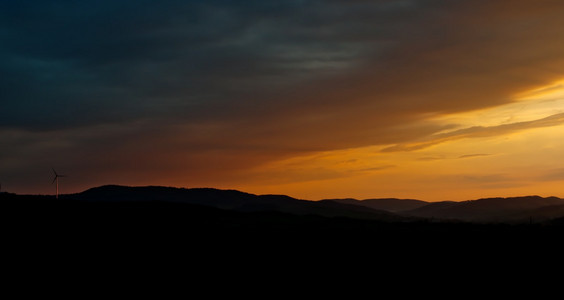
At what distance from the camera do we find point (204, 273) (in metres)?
40.5

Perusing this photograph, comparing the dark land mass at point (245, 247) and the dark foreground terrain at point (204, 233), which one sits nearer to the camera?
the dark land mass at point (245, 247)

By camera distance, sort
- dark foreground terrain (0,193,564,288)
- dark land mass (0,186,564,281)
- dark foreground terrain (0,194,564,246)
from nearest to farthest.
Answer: dark foreground terrain (0,193,564,288)
dark land mass (0,186,564,281)
dark foreground terrain (0,194,564,246)

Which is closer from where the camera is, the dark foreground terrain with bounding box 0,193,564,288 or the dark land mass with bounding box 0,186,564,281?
the dark foreground terrain with bounding box 0,193,564,288

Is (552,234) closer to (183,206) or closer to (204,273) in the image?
(204,273)

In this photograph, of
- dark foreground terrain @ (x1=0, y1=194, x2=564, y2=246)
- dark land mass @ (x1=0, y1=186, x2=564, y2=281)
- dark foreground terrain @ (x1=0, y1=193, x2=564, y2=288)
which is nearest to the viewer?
dark foreground terrain @ (x1=0, y1=193, x2=564, y2=288)

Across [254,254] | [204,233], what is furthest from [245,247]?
[204,233]

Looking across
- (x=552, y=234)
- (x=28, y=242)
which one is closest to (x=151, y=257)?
(x=28, y=242)

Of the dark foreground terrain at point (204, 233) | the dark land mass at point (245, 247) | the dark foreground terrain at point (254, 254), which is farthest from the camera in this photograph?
the dark foreground terrain at point (204, 233)

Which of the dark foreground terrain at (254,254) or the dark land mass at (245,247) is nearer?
the dark foreground terrain at (254,254)

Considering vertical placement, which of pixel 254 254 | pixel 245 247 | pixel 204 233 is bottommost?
pixel 254 254

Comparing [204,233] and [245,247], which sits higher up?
[204,233]

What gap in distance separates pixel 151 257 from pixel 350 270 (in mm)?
15922

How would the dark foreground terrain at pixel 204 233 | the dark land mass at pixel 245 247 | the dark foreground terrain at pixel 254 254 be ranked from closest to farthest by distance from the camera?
the dark foreground terrain at pixel 254 254 < the dark land mass at pixel 245 247 < the dark foreground terrain at pixel 204 233

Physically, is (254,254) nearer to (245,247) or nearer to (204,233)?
(245,247)
